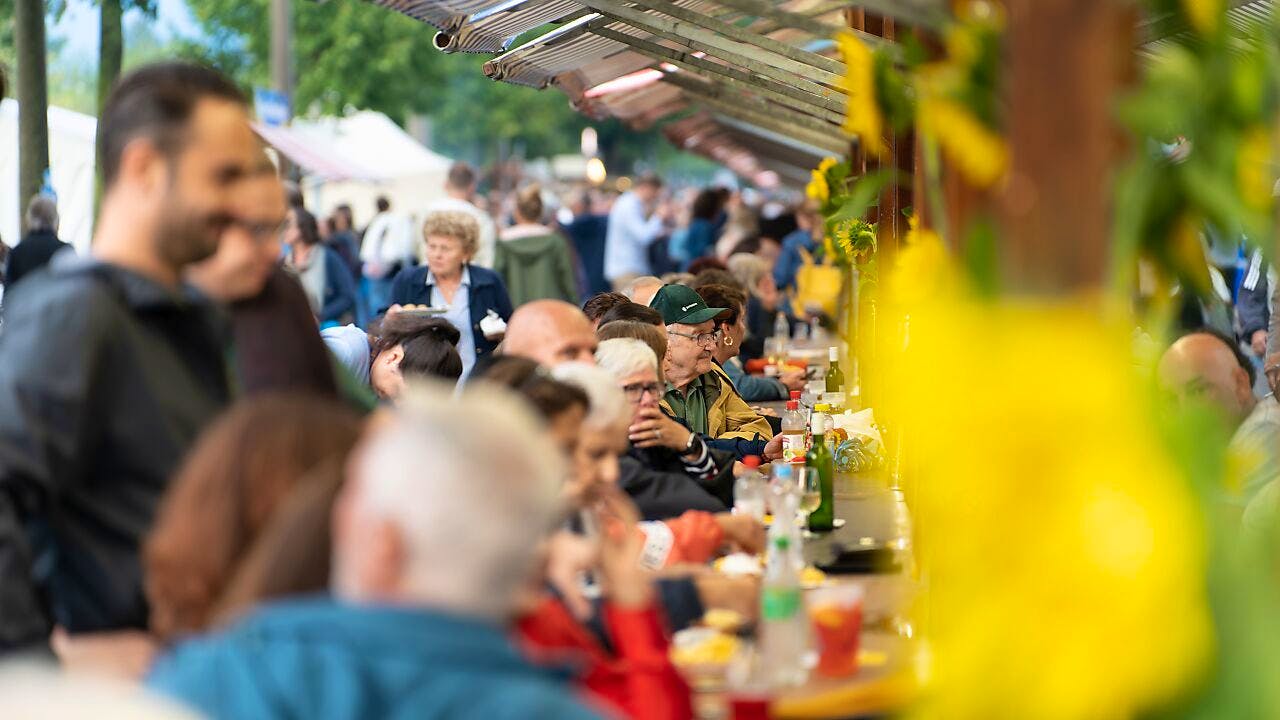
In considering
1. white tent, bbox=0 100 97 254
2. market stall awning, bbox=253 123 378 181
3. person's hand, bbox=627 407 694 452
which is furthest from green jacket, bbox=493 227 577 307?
market stall awning, bbox=253 123 378 181

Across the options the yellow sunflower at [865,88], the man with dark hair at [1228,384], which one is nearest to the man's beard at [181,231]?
the yellow sunflower at [865,88]

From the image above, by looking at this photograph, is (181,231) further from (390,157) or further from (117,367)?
(390,157)

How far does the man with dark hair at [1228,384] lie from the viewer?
5.71 meters

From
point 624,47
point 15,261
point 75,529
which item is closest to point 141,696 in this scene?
point 75,529

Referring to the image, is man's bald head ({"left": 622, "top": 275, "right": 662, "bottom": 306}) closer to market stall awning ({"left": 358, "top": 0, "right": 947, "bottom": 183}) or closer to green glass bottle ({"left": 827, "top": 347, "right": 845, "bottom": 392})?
market stall awning ({"left": 358, "top": 0, "right": 947, "bottom": 183})

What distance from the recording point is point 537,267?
14.1 m

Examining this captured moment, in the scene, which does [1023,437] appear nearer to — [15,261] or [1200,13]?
[1200,13]

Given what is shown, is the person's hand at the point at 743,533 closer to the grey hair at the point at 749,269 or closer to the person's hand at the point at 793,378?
the person's hand at the point at 793,378

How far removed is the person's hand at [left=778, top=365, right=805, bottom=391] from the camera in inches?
460

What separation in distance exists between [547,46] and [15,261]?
3914 millimetres

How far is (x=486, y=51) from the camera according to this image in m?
8.99

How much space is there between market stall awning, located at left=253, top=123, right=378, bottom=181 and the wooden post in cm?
1878

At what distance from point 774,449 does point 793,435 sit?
0.17 m

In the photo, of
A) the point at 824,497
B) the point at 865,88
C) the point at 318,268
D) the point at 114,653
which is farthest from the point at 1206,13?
the point at 318,268
